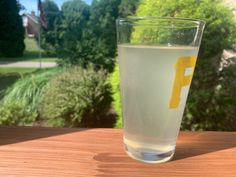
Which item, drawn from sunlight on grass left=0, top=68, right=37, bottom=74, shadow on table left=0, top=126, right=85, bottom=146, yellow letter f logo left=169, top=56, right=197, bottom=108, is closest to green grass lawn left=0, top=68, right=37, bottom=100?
sunlight on grass left=0, top=68, right=37, bottom=74

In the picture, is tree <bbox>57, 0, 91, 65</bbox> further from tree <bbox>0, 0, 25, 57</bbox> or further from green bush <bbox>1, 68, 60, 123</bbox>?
tree <bbox>0, 0, 25, 57</bbox>

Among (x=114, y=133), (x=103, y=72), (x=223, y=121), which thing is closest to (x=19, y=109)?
(x=103, y=72)

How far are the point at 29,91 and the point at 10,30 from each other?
46 centimetres

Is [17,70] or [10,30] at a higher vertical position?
[10,30]

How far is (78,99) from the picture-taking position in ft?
7.36

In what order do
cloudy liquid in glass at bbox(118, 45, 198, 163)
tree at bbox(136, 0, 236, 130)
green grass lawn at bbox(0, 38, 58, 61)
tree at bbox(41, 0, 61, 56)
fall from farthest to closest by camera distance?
tree at bbox(41, 0, 61, 56)
green grass lawn at bbox(0, 38, 58, 61)
tree at bbox(136, 0, 236, 130)
cloudy liquid in glass at bbox(118, 45, 198, 163)

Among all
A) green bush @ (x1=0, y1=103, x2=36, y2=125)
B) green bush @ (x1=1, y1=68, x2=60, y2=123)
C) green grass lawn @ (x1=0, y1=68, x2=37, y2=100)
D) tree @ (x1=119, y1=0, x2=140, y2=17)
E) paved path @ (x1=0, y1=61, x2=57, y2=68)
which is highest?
tree @ (x1=119, y1=0, x2=140, y2=17)

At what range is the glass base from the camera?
→ 22.6 inches

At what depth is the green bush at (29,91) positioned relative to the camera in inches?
90.1

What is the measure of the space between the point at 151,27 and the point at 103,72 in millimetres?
1765

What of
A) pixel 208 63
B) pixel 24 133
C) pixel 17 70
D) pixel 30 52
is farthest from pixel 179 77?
pixel 17 70

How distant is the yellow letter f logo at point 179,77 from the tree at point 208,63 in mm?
1477

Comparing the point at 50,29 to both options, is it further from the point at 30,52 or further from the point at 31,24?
the point at 30,52

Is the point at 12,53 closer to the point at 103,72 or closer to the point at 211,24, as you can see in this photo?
the point at 103,72
